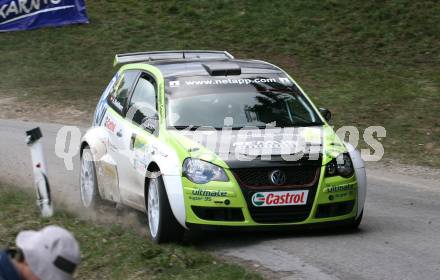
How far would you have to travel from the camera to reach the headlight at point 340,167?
28.3 feet

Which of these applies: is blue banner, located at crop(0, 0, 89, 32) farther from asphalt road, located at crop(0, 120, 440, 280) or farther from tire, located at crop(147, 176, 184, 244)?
tire, located at crop(147, 176, 184, 244)

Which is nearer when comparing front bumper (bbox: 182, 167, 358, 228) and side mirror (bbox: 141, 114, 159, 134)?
front bumper (bbox: 182, 167, 358, 228)

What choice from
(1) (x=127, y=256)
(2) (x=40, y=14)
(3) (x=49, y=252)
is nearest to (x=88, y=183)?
(1) (x=127, y=256)

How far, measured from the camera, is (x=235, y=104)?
9406mm

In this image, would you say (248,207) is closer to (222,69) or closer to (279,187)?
(279,187)

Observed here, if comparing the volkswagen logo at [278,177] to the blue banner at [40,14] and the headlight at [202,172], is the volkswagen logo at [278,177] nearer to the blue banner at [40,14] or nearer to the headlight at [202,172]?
the headlight at [202,172]

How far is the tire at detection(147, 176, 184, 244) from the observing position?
8.34 meters

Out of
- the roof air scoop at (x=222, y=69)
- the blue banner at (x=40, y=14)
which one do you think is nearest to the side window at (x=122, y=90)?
the roof air scoop at (x=222, y=69)

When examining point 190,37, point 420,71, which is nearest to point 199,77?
point 420,71

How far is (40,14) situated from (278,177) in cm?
2094

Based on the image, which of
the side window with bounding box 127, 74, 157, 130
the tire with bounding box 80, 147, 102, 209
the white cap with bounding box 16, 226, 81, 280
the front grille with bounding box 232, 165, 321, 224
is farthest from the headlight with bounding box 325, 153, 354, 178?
the white cap with bounding box 16, 226, 81, 280

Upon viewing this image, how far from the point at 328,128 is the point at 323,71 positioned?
40.2 ft

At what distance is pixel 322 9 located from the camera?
26797 millimetres

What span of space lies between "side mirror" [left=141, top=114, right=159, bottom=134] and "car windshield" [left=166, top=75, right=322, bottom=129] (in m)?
0.13
